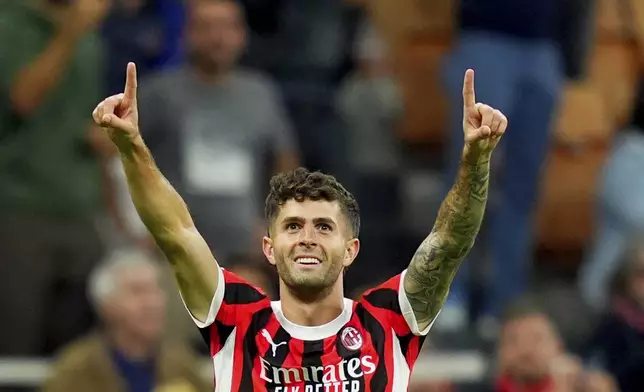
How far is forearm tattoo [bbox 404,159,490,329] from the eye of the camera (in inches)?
214

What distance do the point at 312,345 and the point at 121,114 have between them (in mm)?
1048

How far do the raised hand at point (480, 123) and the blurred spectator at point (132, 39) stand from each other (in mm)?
4649

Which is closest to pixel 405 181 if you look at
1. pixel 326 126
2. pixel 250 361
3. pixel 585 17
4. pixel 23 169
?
pixel 326 126

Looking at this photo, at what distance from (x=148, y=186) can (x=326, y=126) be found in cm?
481

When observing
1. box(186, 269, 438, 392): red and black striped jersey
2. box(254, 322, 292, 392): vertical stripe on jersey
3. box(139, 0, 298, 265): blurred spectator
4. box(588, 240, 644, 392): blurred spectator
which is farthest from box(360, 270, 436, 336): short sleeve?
box(588, 240, 644, 392): blurred spectator

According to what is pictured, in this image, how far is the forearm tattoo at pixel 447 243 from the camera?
545cm

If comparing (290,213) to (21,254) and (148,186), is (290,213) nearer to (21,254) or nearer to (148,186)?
(148,186)

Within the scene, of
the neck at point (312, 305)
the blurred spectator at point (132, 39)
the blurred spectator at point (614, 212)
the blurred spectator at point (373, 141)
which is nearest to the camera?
the neck at point (312, 305)

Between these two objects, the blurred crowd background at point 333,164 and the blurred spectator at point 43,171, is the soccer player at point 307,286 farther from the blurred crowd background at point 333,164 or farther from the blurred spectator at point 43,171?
the blurred spectator at point 43,171

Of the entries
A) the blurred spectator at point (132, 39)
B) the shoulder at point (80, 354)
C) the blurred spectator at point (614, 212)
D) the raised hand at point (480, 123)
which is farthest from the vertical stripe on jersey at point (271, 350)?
the blurred spectator at point (614, 212)

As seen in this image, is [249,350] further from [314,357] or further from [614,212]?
[614,212]

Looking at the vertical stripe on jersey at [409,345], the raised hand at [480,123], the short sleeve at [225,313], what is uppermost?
the raised hand at [480,123]

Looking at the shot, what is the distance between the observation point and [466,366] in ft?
30.1

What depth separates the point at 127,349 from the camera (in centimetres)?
838
